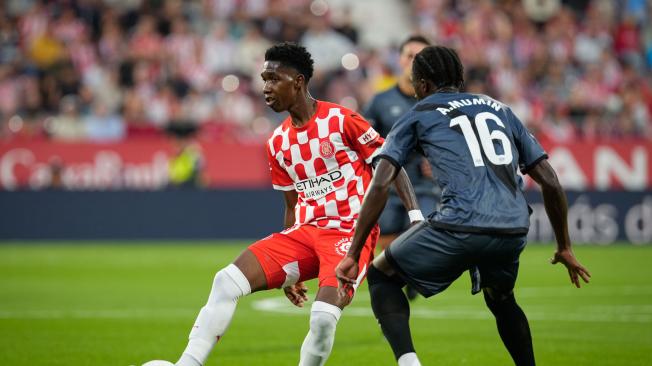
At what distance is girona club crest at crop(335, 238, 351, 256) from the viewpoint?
7.13 m

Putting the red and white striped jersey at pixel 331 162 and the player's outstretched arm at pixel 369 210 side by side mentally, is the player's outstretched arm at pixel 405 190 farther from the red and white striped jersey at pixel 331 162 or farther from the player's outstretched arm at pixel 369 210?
the player's outstretched arm at pixel 369 210

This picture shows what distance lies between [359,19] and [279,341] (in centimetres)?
1759

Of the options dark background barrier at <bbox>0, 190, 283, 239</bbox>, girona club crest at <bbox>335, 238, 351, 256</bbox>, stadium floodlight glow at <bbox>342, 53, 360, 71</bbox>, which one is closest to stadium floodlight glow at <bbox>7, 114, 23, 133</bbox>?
dark background barrier at <bbox>0, 190, 283, 239</bbox>

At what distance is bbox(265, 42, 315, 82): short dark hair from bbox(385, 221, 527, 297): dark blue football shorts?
5.17 ft

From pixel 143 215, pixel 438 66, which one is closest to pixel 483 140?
pixel 438 66

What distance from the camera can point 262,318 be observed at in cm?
1238

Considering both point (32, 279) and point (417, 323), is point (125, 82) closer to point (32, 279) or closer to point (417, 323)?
point (32, 279)

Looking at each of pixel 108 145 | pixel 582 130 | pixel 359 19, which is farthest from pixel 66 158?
pixel 582 130

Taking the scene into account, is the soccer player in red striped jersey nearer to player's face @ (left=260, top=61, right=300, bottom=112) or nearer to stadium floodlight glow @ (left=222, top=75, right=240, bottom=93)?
player's face @ (left=260, top=61, right=300, bottom=112)

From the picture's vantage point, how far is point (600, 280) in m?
16.1

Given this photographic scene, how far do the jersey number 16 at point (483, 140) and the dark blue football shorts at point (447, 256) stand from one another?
44cm

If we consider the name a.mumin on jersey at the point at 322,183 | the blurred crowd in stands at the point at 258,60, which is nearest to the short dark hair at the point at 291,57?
the name a.mumin on jersey at the point at 322,183

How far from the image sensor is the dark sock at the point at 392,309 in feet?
20.9

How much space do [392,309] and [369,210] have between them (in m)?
0.65
